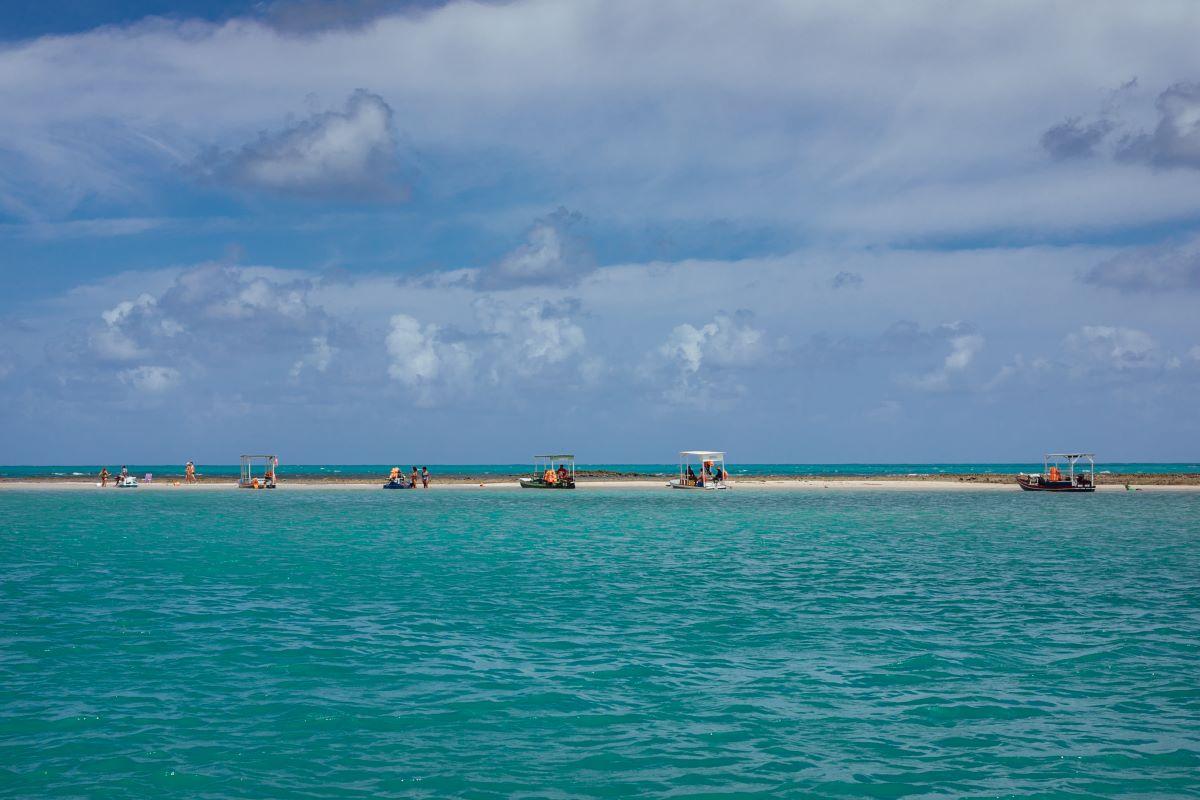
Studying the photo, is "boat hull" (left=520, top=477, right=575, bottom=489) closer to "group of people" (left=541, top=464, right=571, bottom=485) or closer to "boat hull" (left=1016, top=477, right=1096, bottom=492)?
"group of people" (left=541, top=464, right=571, bottom=485)

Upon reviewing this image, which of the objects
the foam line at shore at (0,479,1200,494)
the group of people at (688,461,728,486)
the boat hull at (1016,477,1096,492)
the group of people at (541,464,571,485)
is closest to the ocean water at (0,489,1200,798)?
the boat hull at (1016,477,1096,492)

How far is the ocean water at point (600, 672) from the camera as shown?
11406mm

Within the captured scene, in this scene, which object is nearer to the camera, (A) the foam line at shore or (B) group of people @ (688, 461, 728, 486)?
(A) the foam line at shore

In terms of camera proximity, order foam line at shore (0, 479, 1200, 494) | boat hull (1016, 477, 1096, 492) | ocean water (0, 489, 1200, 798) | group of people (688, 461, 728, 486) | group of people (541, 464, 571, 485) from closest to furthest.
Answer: ocean water (0, 489, 1200, 798)
boat hull (1016, 477, 1096, 492)
foam line at shore (0, 479, 1200, 494)
group of people (541, 464, 571, 485)
group of people (688, 461, 728, 486)

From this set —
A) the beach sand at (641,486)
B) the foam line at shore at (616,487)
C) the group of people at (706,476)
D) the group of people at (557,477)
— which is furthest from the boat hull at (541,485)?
the group of people at (706,476)

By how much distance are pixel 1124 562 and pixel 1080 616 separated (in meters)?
12.0

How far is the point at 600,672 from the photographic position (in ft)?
53.0

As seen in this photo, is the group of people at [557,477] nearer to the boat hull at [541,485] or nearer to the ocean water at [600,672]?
the boat hull at [541,485]

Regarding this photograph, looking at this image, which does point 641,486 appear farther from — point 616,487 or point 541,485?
point 541,485

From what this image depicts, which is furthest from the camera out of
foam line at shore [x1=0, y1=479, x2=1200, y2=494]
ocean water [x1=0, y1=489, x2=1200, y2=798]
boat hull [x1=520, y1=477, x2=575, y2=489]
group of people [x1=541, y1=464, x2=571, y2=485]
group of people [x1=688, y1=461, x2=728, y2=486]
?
group of people [x1=688, y1=461, x2=728, y2=486]

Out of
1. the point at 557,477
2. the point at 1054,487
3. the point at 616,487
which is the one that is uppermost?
the point at 557,477

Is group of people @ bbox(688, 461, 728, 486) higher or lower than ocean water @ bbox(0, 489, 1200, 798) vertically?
higher

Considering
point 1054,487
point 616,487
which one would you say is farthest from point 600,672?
point 616,487

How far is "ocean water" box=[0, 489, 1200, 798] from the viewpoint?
11406mm
